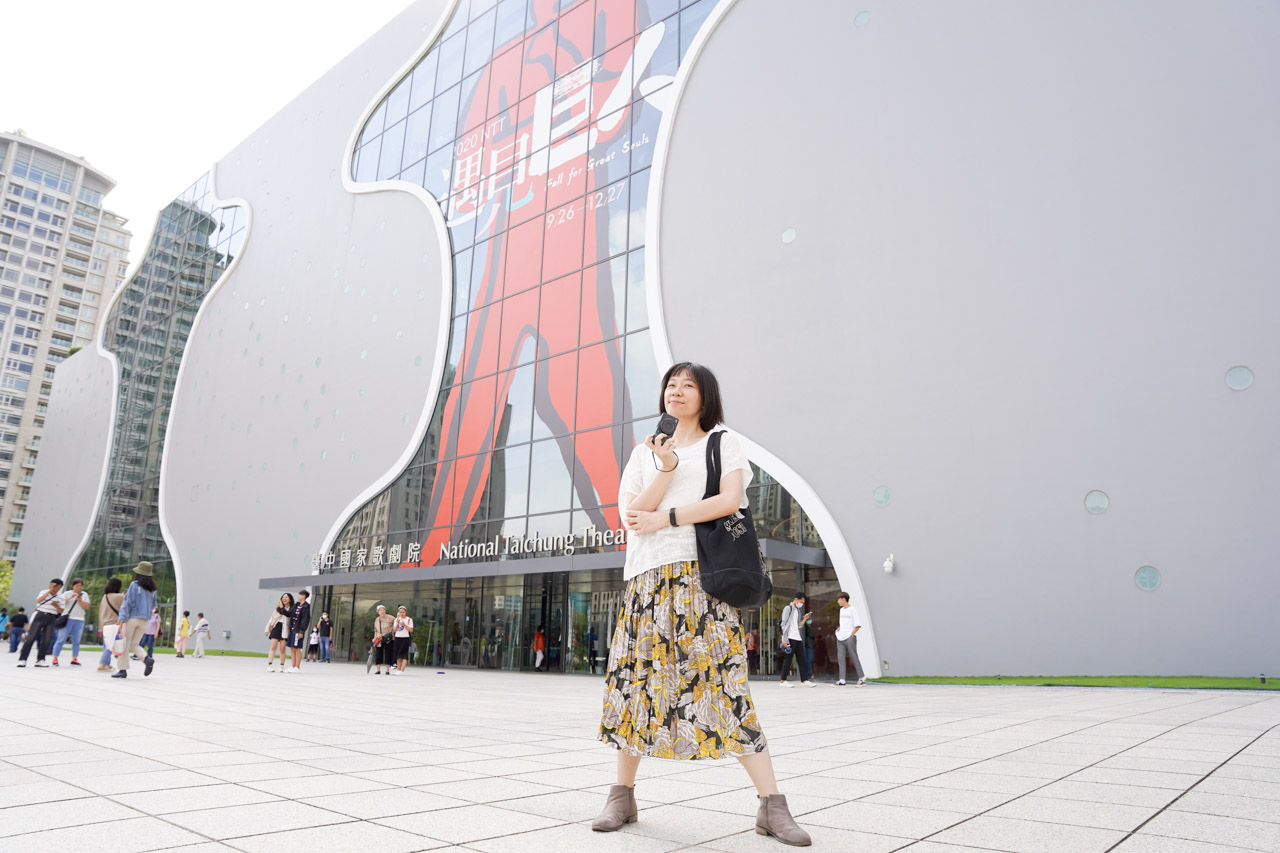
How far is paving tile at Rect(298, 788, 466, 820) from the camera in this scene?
3.28m

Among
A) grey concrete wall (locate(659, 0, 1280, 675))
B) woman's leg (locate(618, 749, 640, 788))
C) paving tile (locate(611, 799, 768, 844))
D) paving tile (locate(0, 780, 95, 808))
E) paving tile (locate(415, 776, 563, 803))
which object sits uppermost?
grey concrete wall (locate(659, 0, 1280, 675))

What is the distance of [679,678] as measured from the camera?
3.20m

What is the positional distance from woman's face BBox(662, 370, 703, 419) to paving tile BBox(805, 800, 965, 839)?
1.72m

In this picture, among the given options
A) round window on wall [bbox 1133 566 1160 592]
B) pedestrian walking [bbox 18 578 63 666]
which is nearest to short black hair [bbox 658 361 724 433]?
round window on wall [bbox 1133 566 1160 592]

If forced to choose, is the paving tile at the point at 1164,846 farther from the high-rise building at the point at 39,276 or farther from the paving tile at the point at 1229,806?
the high-rise building at the point at 39,276

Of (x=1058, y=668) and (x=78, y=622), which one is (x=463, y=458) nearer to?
(x=78, y=622)

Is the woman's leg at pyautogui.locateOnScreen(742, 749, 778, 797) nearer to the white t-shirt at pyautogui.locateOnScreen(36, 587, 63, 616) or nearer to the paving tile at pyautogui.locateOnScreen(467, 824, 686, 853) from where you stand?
the paving tile at pyautogui.locateOnScreen(467, 824, 686, 853)

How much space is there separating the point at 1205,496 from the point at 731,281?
9.39 metres

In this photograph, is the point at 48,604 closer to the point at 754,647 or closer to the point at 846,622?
the point at 754,647

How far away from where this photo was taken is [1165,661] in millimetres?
11758

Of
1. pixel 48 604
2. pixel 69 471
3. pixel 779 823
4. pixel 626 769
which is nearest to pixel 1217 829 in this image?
pixel 779 823

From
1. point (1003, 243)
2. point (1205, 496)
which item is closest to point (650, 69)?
point (1003, 243)

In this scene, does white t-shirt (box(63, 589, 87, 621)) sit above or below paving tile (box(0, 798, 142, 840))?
above

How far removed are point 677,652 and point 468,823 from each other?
1010 mm
